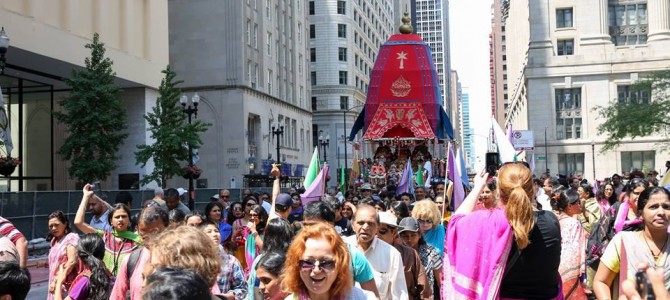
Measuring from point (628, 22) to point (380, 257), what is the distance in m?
72.1

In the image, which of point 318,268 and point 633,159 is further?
point 633,159

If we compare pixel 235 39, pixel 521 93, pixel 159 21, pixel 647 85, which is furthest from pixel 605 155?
pixel 159 21

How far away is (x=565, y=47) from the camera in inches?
2832

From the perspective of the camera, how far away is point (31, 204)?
19250 mm

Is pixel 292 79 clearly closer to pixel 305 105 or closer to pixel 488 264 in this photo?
pixel 305 105

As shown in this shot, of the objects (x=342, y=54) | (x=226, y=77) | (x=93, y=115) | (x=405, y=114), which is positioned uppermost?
(x=342, y=54)

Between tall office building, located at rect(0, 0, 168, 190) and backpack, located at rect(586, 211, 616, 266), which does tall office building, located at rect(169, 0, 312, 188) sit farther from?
backpack, located at rect(586, 211, 616, 266)

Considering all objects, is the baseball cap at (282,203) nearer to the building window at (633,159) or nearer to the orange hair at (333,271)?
the orange hair at (333,271)

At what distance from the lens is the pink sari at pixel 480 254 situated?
442 centimetres

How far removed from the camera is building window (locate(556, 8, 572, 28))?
71438 millimetres

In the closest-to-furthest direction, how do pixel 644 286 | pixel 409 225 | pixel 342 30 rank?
pixel 644 286
pixel 409 225
pixel 342 30

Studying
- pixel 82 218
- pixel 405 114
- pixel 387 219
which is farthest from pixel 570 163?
pixel 387 219

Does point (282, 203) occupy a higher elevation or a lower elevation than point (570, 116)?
lower

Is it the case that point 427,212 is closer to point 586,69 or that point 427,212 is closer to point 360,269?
point 360,269
